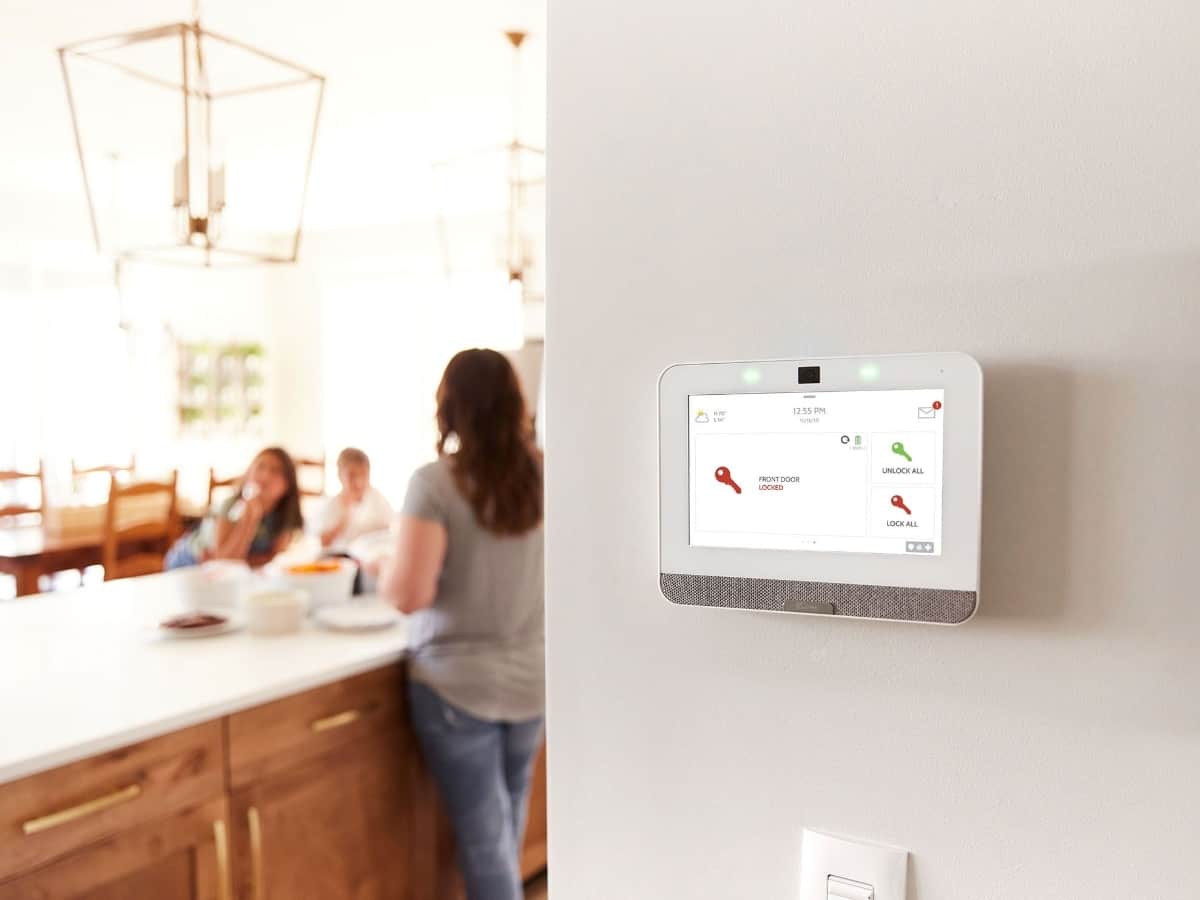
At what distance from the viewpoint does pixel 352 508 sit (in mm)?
3865

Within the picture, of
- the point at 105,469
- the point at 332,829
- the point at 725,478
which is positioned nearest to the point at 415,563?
the point at 332,829

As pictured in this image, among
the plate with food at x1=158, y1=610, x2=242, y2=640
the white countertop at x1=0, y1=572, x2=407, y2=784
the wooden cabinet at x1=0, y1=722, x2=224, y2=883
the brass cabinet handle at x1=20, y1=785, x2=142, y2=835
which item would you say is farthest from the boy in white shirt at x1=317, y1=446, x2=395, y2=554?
the brass cabinet handle at x1=20, y1=785, x2=142, y2=835

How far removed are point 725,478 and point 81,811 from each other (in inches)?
50.2

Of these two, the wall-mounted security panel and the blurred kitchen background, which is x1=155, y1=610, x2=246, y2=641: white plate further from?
the wall-mounted security panel

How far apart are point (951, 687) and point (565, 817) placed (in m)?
0.31

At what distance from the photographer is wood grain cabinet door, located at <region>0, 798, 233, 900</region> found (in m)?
1.40

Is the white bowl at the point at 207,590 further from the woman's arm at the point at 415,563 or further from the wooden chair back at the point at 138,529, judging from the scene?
the wooden chair back at the point at 138,529

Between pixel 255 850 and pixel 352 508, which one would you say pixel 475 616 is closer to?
pixel 255 850

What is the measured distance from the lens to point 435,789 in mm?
2086

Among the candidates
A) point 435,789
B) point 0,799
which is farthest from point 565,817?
point 435,789

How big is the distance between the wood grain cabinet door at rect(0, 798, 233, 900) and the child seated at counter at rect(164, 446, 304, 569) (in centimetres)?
153

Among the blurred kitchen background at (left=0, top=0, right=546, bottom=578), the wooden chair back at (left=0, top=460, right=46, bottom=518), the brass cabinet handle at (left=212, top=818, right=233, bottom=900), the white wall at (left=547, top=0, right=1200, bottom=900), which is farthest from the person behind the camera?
the wooden chair back at (left=0, top=460, right=46, bottom=518)

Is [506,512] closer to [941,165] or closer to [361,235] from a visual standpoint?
[941,165]

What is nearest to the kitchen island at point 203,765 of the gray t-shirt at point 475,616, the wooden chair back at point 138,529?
the gray t-shirt at point 475,616
